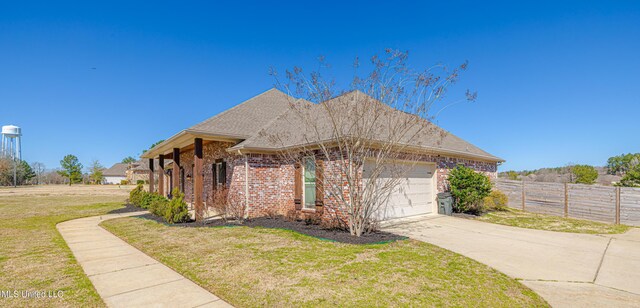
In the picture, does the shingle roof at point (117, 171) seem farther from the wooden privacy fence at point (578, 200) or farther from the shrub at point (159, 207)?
the wooden privacy fence at point (578, 200)

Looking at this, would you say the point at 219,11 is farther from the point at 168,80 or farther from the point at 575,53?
the point at 575,53

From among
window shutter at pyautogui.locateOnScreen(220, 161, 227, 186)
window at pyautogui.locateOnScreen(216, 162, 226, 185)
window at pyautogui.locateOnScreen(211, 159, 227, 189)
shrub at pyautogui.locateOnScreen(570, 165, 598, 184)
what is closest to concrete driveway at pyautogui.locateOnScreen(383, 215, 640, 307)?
window shutter at pyautogui.locateOnScreen(220, 161, 227, 186)

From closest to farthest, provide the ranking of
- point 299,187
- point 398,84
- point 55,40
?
1. point 398,84
2. point 299,187
3. point 55,40

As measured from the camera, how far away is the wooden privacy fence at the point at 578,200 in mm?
9938

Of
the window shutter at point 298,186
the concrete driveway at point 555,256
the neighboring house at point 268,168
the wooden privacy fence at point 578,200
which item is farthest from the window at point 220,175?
the wooden privacy fence at point 578,200

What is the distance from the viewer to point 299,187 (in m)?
10.0

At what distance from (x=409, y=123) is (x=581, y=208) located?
8.84 m

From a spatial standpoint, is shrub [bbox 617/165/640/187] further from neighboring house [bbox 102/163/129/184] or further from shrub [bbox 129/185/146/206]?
neighboring house [bbox 102/163/129/184]

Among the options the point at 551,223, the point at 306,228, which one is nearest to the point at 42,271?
the point at 306,228

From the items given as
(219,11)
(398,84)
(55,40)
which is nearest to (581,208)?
(398,84)

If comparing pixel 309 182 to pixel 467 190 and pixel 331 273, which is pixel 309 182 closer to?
pixel 331 273

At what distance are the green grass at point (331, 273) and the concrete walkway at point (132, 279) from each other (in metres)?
0.21

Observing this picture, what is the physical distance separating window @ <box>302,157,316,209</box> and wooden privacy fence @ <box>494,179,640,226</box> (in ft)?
31.5

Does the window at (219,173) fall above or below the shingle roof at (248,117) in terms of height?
below
